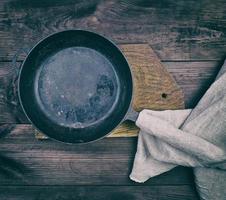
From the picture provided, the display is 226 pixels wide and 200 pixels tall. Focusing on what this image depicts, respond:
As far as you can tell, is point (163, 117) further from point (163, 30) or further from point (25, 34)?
point (25, 34)

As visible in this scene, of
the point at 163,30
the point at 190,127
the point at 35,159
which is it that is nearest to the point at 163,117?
the point at 190,127

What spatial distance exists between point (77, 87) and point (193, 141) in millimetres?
285

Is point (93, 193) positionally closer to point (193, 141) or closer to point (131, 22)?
point (193, 141)

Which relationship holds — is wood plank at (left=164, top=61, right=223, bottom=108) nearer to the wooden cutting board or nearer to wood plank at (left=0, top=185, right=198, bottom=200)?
the wooden cutting board

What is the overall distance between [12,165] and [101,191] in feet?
0.71

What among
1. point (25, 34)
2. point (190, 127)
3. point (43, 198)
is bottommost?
point (43, 198)

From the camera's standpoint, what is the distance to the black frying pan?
2.48ft

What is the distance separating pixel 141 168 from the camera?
729 mm

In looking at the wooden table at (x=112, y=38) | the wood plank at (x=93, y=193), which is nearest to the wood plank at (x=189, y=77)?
the wooden table at (x=112, y=38)

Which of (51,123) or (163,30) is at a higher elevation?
(163,30)

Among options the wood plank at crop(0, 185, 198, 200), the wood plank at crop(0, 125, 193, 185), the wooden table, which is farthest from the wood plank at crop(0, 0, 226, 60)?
the wood plank at crop(0, 185, 198, 200)

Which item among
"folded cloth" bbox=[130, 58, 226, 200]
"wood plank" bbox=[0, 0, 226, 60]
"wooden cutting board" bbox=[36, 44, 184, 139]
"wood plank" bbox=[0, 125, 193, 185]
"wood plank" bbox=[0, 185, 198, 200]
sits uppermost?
"wood plank" bbox=[0, 0, 226, 60]

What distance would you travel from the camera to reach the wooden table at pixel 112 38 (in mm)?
734

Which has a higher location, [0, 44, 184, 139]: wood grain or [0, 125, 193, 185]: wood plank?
[0, 44, 184, 139]: wood grain
